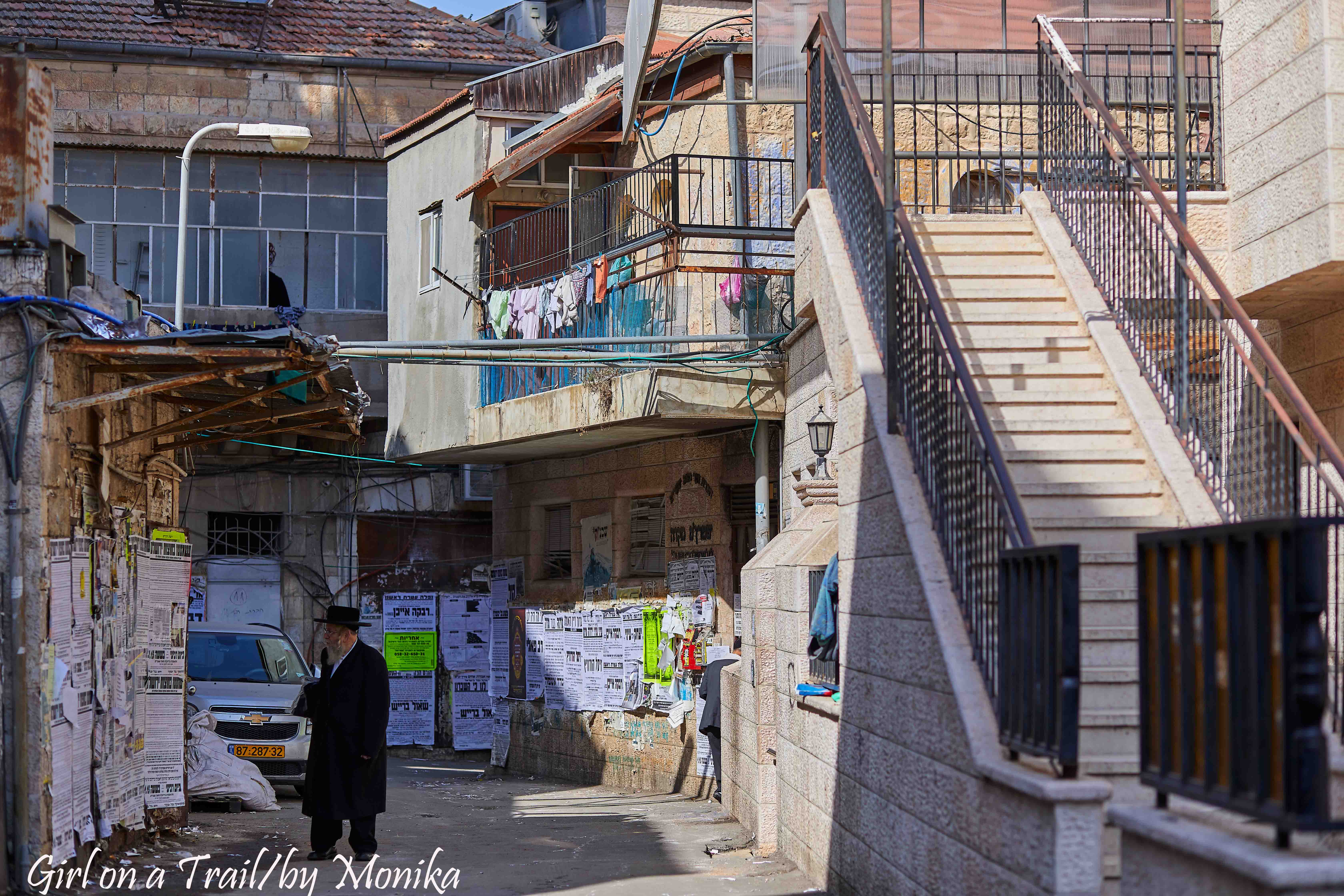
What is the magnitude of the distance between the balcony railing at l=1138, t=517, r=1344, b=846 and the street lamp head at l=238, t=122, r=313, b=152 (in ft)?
32.9

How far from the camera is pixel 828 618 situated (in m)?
9.16

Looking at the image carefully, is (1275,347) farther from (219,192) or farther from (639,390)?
(219,192)

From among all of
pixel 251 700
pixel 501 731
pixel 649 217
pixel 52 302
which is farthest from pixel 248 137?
pixel 501 731

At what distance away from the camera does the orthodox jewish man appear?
10.2 metres

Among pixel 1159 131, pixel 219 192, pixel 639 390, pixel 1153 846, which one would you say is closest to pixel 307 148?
pixel 219 192

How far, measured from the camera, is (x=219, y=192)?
22766 millimetres

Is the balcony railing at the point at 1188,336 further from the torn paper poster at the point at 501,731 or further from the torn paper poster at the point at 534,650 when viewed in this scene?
the torn paper poster at the point at 501,731

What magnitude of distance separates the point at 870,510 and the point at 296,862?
523 cm

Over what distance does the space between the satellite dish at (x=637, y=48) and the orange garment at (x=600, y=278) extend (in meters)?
1.47

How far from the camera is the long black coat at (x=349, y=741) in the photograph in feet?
33.6

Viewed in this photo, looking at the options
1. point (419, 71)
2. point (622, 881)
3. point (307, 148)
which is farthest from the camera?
point (419, 71)

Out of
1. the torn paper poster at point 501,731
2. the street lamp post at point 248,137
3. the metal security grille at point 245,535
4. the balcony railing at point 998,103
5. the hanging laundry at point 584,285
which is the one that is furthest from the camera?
the metal security grille at point 245,535

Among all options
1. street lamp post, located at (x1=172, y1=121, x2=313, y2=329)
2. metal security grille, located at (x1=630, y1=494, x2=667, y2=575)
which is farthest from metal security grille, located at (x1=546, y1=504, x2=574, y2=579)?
street lamp post, located at (x1=172, y1=121, x2=313, y2=329)

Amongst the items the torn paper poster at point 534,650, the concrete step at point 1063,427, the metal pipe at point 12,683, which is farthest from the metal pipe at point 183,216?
the torn paper poster at point 534,650
